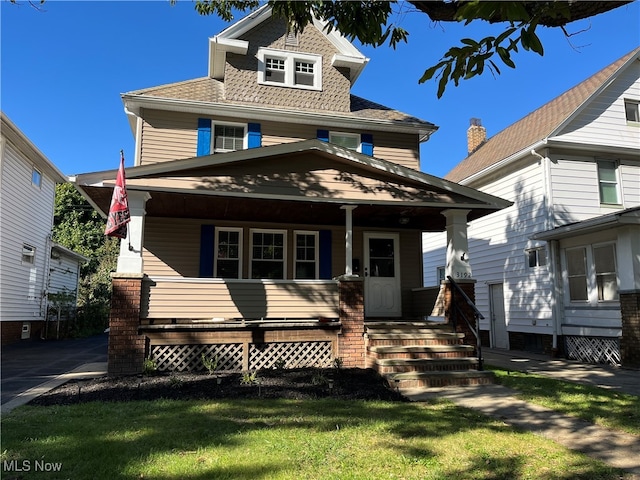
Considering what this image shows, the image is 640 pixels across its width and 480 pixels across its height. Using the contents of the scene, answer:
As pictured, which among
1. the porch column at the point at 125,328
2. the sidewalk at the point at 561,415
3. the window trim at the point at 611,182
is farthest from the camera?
the window trim at the point at 611,182

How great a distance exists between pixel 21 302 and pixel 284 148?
12.1 metres

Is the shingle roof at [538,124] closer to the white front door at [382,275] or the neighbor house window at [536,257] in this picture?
the neighbor house window at [536,257]

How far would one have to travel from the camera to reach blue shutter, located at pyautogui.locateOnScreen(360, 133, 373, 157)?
42.7 feet

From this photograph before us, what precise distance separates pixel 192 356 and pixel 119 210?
309 cm

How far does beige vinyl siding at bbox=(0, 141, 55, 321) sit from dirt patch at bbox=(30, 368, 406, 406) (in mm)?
8734

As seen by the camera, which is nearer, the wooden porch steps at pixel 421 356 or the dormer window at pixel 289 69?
the wooden porch steps at pixel 421 356

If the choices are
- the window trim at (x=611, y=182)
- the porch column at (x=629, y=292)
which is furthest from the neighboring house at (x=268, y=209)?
the window trim at (x=611, y=182)

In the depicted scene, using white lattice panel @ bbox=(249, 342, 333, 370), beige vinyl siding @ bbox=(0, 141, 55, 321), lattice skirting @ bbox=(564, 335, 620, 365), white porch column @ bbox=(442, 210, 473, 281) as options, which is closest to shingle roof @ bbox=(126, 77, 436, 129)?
white porch column @ bbox=(442, 210, 473, 281)

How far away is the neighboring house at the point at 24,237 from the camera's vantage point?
45.6 feet

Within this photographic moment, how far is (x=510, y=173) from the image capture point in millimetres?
15781

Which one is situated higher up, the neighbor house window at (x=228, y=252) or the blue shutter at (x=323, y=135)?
the blue shutter at (x=323, y=135)

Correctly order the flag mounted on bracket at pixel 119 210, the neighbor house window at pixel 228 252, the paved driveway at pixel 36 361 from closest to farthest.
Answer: the paved driveway at pixel 36 361
the flag mounted on bracket at pixel 119 210
the neighbor house window at pixel 228 252

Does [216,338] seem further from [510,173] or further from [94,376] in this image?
[510,173]

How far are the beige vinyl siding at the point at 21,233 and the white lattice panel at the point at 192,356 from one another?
8.36 meters
